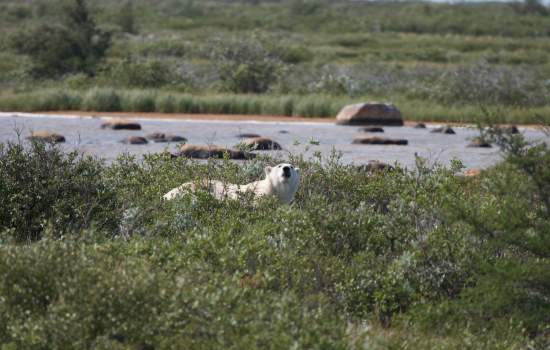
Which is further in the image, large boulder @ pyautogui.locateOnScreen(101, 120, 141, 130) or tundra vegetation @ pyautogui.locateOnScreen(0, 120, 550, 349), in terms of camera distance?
large boulder @ pyautogui.locateOnScreen(101, 120, 141, 130)

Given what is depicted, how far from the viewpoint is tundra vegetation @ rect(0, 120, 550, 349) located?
573cm

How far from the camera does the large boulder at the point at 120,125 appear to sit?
72.7 ft

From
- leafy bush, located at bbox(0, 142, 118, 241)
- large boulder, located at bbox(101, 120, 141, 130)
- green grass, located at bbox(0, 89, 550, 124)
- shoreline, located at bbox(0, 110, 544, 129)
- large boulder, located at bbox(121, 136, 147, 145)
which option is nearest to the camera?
leafy bush, located at bbox(0, 142, 118, 241)

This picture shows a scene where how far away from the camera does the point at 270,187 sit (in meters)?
9.96

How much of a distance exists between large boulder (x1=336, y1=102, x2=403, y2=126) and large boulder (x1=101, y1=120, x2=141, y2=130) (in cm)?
510

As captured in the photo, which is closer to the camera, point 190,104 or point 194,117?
point 194,117

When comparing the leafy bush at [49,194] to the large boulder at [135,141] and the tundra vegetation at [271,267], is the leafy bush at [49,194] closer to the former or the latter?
the tundra vegetation at [271,267]

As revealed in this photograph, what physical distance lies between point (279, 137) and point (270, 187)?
1098cm

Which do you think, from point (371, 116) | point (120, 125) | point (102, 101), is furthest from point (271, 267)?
point (102, 101)

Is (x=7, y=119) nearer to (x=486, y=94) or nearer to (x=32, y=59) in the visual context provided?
(x=486, y=94)

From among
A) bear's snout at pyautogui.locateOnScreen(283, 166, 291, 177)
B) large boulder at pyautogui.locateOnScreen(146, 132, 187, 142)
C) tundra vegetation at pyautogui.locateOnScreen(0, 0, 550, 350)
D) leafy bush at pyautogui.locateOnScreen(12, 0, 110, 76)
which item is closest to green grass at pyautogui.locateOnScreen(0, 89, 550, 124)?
large boulder at pyautogui.locateOnScreen(146, 132, 187, 142)

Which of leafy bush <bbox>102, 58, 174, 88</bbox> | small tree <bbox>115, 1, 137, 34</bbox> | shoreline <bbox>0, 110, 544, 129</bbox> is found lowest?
shoreline <bbox>0, 110, 544, 129</bbox>

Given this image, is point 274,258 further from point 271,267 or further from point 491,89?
point 491,89

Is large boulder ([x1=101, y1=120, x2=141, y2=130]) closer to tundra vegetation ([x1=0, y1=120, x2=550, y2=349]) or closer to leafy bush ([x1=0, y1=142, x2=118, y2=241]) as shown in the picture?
tundra vegetation ([x1=0, y1=120, x2=550, y2=349])
